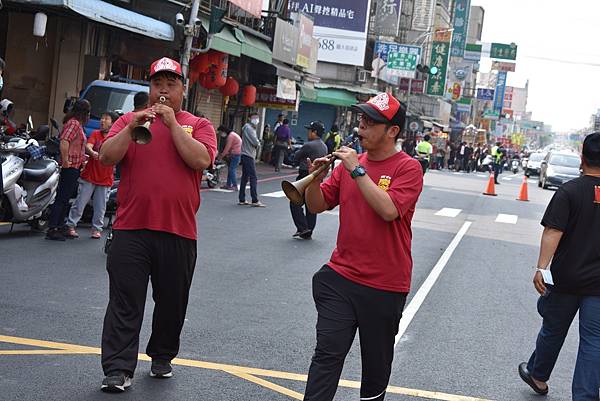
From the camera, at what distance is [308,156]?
14625mm

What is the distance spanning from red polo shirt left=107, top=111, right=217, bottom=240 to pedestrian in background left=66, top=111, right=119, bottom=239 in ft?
20.8

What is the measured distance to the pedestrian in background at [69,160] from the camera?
39.3ft

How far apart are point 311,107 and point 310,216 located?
37238mm

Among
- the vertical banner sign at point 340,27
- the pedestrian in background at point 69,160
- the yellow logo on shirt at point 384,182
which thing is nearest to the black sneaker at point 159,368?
the yellow logo on shirt at point 384,182

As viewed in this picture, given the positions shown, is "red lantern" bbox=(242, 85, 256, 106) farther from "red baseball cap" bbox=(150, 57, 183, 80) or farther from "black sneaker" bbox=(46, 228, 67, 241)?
"red baseball cap" bbox=(150, 57, 183, 80)

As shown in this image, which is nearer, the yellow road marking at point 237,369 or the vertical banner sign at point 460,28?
the yellow road marking at point 237,369

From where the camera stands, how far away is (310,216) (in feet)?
49.7

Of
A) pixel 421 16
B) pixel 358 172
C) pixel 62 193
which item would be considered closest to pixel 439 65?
pixel 421 16

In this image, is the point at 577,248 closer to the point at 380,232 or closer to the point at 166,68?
the point at 380,232

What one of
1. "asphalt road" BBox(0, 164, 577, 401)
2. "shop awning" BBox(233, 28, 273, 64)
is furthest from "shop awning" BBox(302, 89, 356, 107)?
"asphalt road" BBox(0, 164, 577, 401)

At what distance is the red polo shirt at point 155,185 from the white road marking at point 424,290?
7.24 ft

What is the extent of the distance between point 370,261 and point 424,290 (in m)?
6.35

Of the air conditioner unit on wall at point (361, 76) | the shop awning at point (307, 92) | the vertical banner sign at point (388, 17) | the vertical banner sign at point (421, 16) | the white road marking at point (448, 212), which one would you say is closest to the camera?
the white road marking at point (448, 212)

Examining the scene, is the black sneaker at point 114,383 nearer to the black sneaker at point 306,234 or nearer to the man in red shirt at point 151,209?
the man in red shirt at point 151,209
